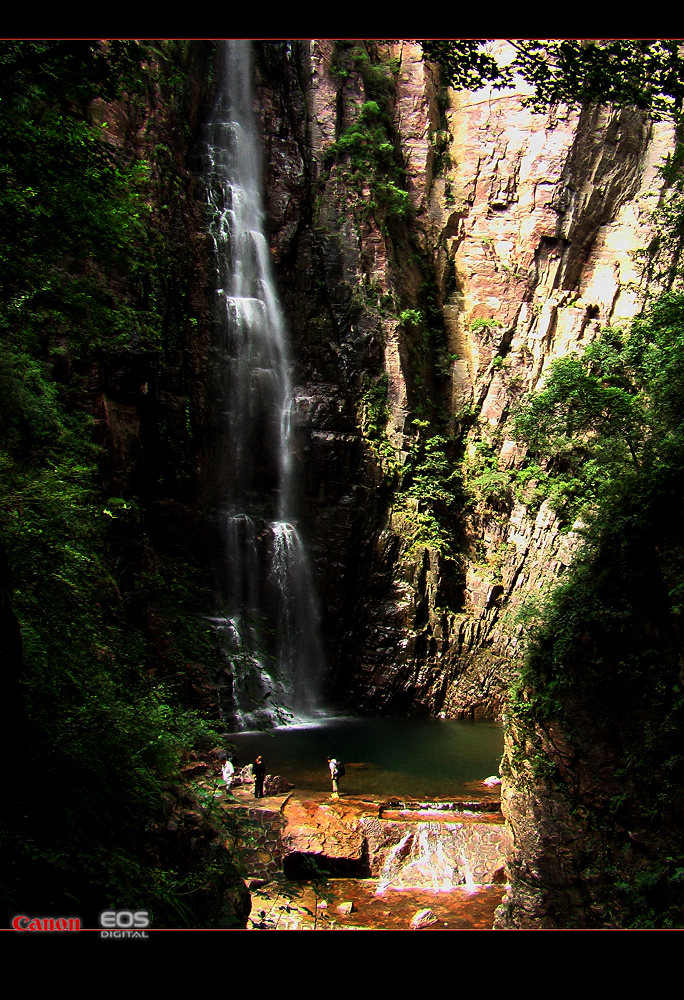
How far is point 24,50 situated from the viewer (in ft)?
9.25

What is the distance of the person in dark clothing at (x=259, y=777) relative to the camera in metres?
9.55

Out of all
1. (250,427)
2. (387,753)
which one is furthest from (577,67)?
(250,427)

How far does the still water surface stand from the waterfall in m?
1.52

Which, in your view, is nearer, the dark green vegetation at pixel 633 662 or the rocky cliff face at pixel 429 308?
the dark green vegetation at pixel 633 662

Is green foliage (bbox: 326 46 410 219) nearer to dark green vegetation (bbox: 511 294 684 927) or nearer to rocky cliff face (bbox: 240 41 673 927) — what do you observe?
rocky cliff face (bbox: 240 41 673 927)

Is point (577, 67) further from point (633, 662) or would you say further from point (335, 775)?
point (335, 775)

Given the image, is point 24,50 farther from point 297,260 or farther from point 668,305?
point 297,260

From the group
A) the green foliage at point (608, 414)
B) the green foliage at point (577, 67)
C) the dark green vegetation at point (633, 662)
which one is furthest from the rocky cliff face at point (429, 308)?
the green foliage at point (577, 67)

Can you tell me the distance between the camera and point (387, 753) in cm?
1318

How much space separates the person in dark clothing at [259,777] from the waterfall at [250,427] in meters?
5.13

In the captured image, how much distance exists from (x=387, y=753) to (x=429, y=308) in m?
15.7

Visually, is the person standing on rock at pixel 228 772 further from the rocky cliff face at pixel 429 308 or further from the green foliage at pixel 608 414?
the green foliage at pixel 608 414

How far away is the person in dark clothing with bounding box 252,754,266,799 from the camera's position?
955 centimetres
